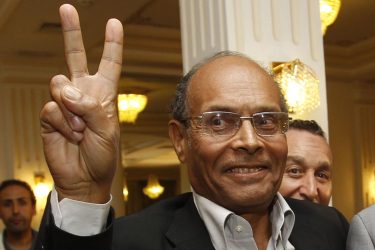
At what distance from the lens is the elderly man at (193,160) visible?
1.18 m

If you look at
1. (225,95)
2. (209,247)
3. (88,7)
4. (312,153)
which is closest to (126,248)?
(209,247)

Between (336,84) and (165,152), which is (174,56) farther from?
(165,152)

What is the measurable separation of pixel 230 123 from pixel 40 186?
6240mm

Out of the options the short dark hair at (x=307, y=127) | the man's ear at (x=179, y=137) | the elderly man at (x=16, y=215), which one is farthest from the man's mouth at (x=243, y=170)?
the elderly man at (x=16, y=215)

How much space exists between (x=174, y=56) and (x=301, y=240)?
6186mm

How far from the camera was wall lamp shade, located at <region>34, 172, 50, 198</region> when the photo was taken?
285 inches

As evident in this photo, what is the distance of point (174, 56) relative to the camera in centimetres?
761

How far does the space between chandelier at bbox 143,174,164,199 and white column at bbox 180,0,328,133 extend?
704 inches

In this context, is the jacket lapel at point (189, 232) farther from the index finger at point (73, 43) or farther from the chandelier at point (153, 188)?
the chandelier at point (153, 188)

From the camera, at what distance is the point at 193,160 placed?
141 centimetres

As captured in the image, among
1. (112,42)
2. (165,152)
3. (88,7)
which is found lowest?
(165,152)

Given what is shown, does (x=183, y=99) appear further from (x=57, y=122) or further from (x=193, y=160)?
(x=57, y=122)

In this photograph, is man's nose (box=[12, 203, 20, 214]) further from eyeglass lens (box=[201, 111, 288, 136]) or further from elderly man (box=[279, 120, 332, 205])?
eyeglass lens (box=[201, 111, 288, 136])

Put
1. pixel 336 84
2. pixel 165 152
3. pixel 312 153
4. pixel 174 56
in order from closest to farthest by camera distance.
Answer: pixel 312 153 < pixel 174 56 < pixel 336 84 < pixel 165 152
